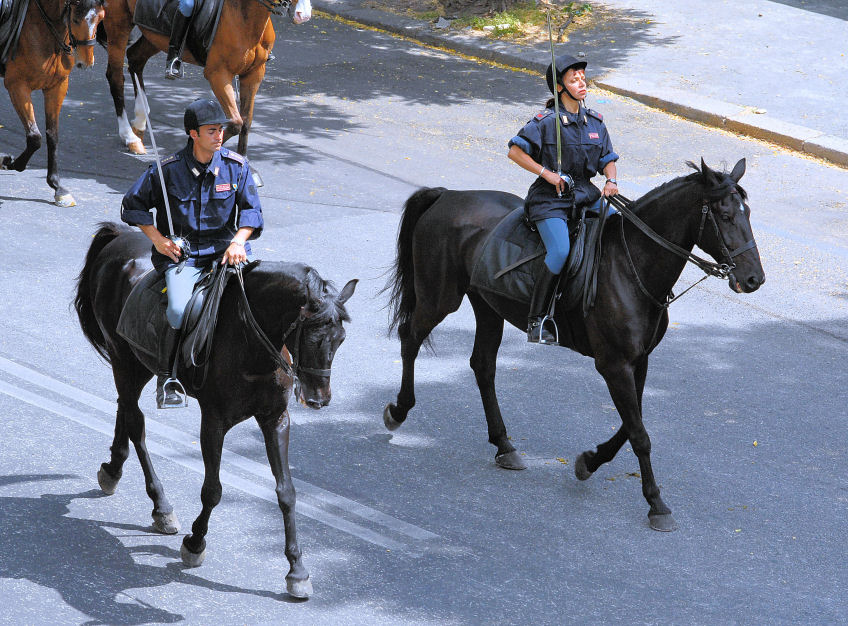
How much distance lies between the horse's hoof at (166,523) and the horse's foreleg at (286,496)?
86 centimetres

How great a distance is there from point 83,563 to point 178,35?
Answer: 765 cm

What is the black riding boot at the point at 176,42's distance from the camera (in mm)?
12125

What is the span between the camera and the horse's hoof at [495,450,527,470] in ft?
24.1

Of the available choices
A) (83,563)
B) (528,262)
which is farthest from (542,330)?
(83,563)

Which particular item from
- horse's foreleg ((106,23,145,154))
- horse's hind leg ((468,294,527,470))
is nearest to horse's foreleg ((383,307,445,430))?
horse's hind leg ((468,294,527,470))

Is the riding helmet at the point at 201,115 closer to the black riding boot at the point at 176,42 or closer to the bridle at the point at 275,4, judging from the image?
the bridle at the point at 275,4

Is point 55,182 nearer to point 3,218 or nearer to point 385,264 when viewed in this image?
point 3,218

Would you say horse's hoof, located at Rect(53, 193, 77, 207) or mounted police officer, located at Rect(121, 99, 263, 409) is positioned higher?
mounted police officer, located at Rect(121, 99, 263, 409)

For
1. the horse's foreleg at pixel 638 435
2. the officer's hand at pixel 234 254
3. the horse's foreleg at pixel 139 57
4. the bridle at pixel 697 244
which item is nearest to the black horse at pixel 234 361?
the officer's hand at pixel 234 254

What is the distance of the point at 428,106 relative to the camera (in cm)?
1580

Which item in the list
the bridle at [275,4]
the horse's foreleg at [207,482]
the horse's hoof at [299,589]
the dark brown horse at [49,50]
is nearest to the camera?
the horse's hoof at [299,589]

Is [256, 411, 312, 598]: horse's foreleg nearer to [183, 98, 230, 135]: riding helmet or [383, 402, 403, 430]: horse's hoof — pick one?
[183, 98, 230, 135]: riding helmet

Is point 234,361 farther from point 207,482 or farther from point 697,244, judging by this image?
point 697,244

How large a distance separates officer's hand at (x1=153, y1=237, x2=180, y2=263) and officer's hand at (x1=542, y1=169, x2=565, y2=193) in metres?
2.37
